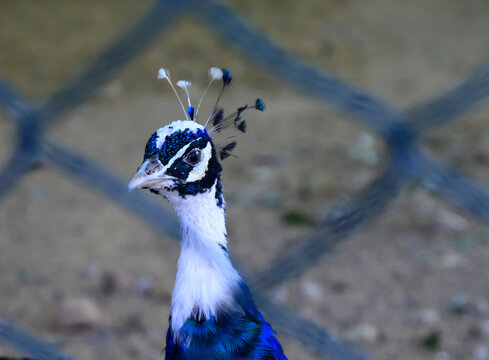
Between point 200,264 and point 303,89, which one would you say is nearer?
point 303,89

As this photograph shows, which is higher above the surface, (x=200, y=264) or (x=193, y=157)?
(x=193, y=157)

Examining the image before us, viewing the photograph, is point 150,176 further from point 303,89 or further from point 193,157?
point 303,89

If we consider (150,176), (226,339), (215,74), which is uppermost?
(215,74)

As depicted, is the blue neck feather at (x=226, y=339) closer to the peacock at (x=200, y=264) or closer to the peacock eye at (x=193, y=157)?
the peacock at (x=200, y=264)

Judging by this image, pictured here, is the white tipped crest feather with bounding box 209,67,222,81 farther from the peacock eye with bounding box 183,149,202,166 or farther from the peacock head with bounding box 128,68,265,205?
the peacock eye with bounding box 183,149,202,166

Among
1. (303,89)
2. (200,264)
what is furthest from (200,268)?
(303,89)
